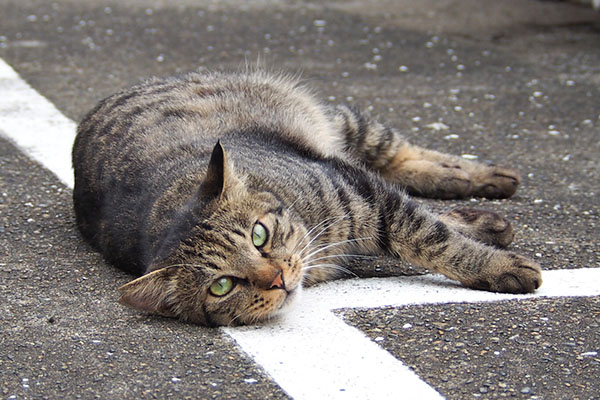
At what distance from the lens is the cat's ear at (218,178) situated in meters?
3.11

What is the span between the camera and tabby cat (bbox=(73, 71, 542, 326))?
3094 millimetres

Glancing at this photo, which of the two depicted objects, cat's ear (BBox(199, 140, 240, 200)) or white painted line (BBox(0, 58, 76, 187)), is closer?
cat's ear (BBox(199, 140, 240, 200))

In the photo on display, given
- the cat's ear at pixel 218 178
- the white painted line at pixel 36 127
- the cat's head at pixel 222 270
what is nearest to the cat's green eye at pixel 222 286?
the cat's head at pixel 222 270

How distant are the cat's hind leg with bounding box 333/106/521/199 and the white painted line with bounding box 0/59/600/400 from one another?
1.03 metres

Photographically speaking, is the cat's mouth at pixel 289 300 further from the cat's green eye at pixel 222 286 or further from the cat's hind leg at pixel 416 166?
the cat's hind leg at pixel 416 166

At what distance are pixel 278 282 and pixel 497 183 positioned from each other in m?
1.86

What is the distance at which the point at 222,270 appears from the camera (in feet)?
9.99

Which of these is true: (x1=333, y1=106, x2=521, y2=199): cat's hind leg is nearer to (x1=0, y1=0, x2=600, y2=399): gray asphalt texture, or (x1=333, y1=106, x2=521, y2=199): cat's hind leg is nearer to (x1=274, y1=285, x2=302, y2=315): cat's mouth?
(x1=0, y1=0, x2=600, y2=399): gray asphalt texture

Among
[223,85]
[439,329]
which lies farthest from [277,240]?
[223,85]

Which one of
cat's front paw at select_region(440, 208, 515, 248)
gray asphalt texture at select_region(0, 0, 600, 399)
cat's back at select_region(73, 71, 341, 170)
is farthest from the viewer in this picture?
cat's back at select_region(73, 71, 341, 170)

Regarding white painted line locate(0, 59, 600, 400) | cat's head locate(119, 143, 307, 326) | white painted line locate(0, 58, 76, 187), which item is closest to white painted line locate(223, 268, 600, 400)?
white painted line locate(0, 59, 600, 400)

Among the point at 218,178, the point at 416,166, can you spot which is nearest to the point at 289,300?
the point at 218,178

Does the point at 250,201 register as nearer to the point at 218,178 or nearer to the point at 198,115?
the point at 218,178

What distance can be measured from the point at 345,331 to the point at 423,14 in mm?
6218
